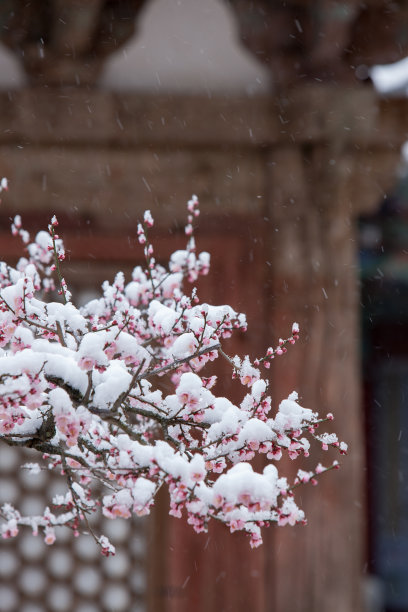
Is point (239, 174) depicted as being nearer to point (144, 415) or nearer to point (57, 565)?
point (144, 415)

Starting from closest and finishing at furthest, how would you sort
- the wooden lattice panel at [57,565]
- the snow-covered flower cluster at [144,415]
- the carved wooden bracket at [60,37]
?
1. the snow-covered flower cluster at [144,415]
2. the carved wooden bracket at [60,37]
3. the wooden lattice panel at [57,565]

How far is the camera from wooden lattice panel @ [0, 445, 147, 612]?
4.32 meters

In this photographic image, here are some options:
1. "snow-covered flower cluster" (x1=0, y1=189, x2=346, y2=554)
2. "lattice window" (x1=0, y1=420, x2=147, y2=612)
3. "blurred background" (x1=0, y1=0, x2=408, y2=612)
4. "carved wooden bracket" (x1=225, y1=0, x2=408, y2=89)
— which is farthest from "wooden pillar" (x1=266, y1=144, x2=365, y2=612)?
"snow-covered flower cluster" (x1=0, y1=189, x2=346, y2=554)

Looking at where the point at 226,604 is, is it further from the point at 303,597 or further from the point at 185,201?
the point at 185,201

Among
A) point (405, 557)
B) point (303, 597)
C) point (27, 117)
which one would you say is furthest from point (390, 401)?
point (27, 117)

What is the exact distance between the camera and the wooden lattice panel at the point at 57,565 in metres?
4.32

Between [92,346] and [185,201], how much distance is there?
2.71m

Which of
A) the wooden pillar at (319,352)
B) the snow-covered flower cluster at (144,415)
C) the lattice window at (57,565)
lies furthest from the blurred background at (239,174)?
the snow-covered flower cluster at (144,415)

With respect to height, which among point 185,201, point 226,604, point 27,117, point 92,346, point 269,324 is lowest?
point 226,604

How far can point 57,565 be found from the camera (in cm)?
439

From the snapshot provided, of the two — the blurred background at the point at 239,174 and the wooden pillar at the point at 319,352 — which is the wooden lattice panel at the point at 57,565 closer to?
the blurred background at the point at 239,174

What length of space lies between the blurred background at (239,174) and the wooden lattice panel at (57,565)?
0.41 m

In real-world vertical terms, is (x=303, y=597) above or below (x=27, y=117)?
below

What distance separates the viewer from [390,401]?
717 cm
